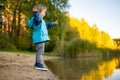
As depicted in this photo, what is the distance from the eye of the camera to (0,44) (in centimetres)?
3008

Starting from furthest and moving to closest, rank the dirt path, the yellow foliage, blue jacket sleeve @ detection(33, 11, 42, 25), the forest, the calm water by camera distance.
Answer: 1. the yellow foliage
2. the forest
3. the calm water
4. blue jacket sleeve @ detection(33, 11, 42, 25)
5. the dirt path

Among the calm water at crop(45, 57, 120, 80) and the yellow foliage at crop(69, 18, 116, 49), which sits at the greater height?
the yellow foliage at crop(69, 18, 116, 49)

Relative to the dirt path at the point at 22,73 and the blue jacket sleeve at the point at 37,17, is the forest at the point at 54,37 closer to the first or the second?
the dirt path at the point at 22,73

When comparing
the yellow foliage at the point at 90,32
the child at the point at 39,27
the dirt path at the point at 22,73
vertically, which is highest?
the yellow foliage at the point at 90,32

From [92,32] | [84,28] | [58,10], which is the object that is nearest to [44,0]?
[58,10]

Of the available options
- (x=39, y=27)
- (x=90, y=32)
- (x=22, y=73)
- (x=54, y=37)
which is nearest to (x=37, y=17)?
(x=39, y=27)

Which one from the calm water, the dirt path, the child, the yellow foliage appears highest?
the yellow foliage

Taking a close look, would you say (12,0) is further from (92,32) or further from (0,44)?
(92,32)

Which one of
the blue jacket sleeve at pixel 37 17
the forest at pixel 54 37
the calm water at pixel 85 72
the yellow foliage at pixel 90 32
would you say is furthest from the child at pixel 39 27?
the yellow foliage at pixel 90 32

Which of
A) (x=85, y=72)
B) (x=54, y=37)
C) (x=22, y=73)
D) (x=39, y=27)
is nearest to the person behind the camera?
(x=22, y=73)

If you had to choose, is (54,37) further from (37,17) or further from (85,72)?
(37,17)

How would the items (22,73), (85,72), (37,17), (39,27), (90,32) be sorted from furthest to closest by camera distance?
(90,32) → (85,72) → (39,27) → (37,17) → (22,73)

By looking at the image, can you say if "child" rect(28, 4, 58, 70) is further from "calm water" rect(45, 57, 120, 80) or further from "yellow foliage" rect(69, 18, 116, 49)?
"yellow foliage" rect(69, 18, 116, 49)

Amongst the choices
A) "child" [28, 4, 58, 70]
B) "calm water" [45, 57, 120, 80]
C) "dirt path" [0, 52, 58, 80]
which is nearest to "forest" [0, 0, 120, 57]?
"calm water" [45, 57, 120, 80]
